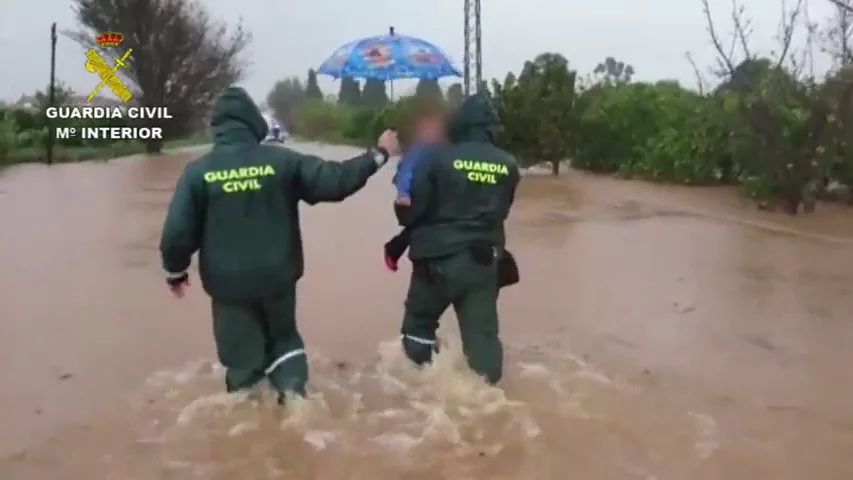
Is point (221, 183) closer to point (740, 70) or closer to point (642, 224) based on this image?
point (642, 224)

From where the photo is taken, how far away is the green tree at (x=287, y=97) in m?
22.6

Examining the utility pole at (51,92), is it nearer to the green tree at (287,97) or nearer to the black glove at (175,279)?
the green tree at (287,97)

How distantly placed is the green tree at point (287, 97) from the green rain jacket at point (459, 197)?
16.0m

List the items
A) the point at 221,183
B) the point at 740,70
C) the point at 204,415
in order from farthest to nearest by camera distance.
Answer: the point at 740,70
the point at 204,415
the point at 221,183

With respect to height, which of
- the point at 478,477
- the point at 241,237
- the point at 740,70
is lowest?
the point at 478,477

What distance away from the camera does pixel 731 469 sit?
4422 mm

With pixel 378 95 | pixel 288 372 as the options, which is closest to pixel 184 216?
pixel 288 372

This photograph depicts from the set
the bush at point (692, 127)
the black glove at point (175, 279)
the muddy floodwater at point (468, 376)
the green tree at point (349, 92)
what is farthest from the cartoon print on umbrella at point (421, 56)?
the black glove at point (175, 279)

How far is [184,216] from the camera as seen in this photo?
4.65 metres

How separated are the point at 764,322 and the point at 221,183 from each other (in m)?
4.25

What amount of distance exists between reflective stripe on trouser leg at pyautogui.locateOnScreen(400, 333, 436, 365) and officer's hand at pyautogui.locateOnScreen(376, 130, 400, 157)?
108cm

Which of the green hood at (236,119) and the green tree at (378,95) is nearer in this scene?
the green hood at (236,119)

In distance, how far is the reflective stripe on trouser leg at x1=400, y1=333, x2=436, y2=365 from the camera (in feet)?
18.1

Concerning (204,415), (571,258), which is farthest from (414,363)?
(571,258)
